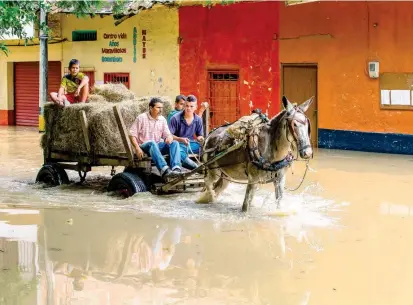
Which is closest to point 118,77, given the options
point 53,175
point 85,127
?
point 53,175

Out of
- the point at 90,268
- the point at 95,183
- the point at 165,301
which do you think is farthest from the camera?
the point at 95,183

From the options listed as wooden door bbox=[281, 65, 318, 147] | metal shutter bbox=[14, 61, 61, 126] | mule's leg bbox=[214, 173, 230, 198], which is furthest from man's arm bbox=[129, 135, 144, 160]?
metal shutter bbox=[14, 61, 61, 126]

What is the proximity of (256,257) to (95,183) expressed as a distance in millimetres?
5838

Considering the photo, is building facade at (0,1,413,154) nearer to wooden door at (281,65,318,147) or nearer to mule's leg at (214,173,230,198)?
wooden door at (281,65,318,147)

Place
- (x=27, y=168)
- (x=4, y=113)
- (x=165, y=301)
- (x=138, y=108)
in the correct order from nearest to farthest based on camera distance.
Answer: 1. (x=165, y=301)
2. (x=138, y=108)
3. (x=27, y=168)
4. (x=4, y=113)

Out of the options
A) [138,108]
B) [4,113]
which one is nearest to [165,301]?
[138,108]

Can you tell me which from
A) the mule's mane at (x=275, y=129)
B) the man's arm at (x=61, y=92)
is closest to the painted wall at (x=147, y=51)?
the man's arm at (x=61, y=92)

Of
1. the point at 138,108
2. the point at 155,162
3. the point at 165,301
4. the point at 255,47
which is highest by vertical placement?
the point at 255,47

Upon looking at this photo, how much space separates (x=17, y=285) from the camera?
696 cm

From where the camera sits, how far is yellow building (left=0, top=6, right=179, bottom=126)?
79.5ft

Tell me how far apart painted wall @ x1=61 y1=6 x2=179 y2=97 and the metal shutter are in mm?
3349

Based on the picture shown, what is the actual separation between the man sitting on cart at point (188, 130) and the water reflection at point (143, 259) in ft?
4.89

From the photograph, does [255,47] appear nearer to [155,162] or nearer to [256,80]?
[256,80]

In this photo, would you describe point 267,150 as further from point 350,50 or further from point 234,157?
point 350,50
